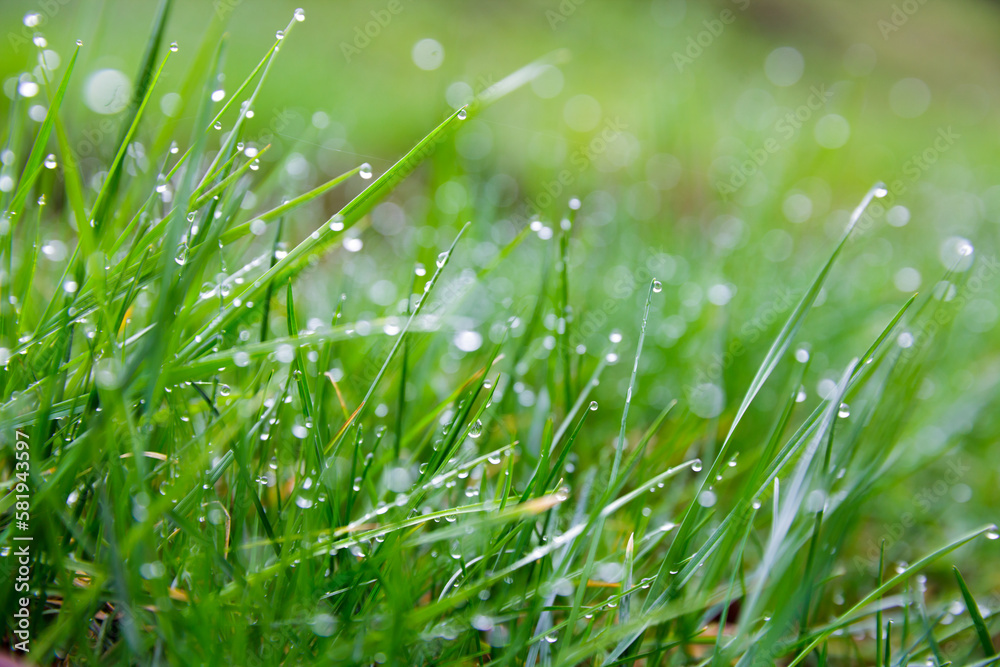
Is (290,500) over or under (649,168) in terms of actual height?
under

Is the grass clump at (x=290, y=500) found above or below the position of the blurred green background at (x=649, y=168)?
below

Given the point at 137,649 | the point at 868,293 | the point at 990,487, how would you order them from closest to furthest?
the point at 137,649 < the point at 990,487 < the point at 868,293

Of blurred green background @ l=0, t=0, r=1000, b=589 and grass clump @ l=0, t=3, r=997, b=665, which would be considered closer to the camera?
grass clump @ l=0, t=3, r=997, b=665

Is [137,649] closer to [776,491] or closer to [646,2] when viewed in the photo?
[776,491]

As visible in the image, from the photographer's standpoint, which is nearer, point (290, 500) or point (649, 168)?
point (290, 500)

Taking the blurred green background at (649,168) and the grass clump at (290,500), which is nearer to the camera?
the grass clump at (290,500)

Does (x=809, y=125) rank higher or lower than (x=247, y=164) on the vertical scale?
higher

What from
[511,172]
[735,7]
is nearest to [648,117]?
[511,172]

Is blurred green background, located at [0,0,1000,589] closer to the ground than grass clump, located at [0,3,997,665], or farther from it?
farther from it
